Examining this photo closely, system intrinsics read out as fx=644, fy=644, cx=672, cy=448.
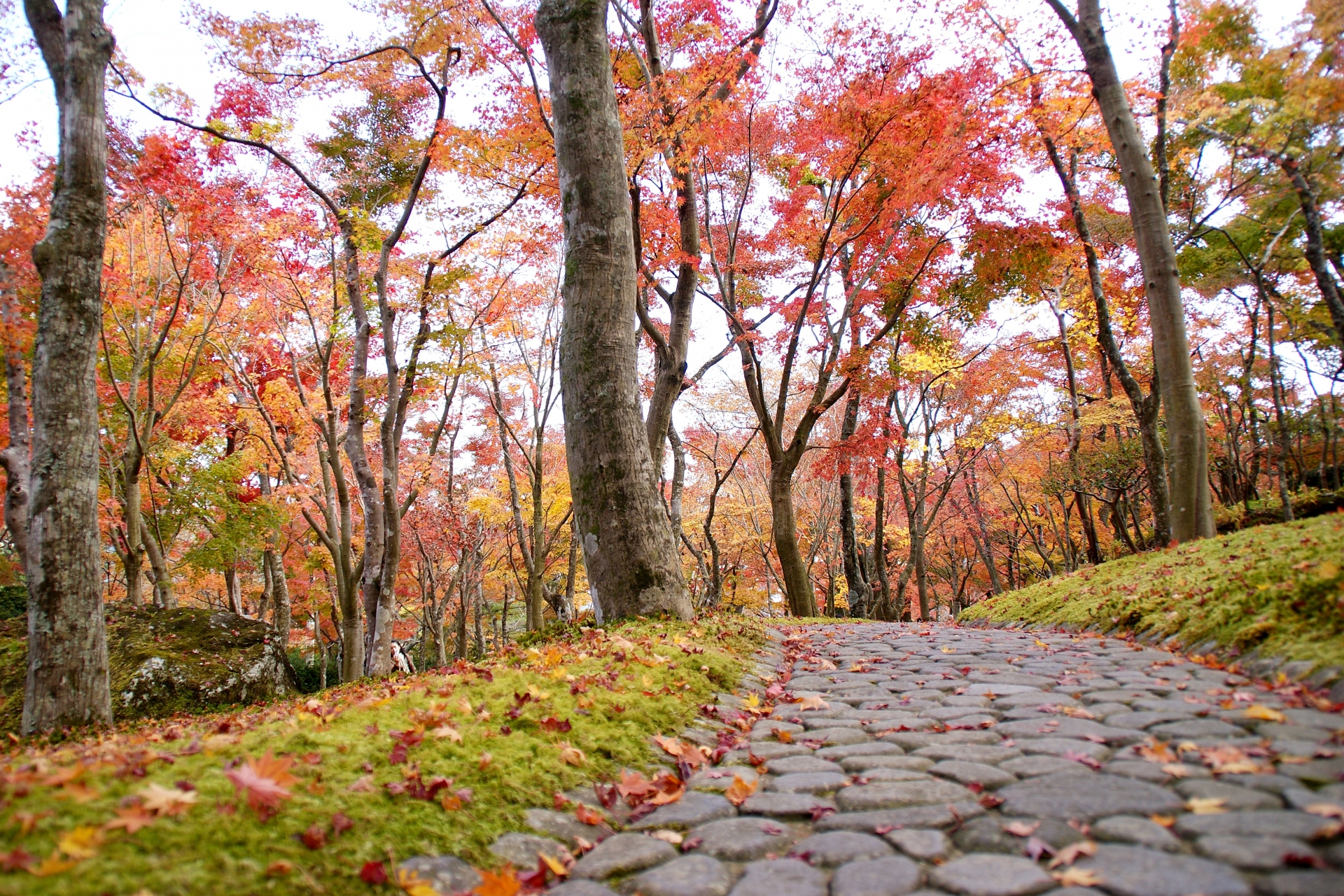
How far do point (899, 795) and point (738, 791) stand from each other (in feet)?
1.79

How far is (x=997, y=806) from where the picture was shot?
1.97 meters

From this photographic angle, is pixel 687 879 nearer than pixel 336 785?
Yes

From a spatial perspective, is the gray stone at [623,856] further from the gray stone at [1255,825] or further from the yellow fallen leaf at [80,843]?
the gray stone at [1255,825]

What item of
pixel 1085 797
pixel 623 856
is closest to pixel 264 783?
pixel 623 856

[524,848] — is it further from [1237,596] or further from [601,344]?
[1237,596]

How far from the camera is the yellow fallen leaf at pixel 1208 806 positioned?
170 centimetres

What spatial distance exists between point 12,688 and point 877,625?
1013cm

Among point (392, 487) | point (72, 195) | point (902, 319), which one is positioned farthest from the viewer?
point (902, 319)

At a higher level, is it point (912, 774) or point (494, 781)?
point (494, 781)

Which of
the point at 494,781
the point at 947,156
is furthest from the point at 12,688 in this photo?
the point at 947,156

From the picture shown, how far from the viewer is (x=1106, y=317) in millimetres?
9406

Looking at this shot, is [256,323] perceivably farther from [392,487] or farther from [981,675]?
[981,675]

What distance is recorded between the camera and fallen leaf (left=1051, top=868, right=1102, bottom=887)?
1456mm

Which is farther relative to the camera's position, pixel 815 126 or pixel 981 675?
pixel 815 126
